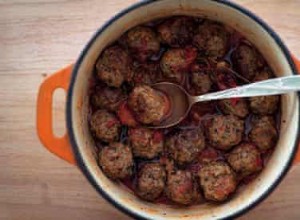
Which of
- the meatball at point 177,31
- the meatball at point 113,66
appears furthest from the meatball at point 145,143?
the meatball at point 177,31

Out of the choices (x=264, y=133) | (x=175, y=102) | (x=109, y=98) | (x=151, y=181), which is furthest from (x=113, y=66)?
(x=264, y=133)

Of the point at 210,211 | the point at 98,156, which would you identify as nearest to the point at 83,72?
the point at 98,156

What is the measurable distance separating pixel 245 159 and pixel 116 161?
12.7 inches

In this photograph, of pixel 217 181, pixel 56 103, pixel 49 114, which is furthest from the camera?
pixel 56 103

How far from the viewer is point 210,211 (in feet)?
5.32

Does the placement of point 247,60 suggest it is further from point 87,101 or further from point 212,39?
point 87,101

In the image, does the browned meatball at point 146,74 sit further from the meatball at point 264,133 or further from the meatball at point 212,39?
the meatball at point 264,133

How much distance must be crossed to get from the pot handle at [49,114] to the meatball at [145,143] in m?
0.20

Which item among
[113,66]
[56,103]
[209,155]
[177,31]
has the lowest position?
[56,103]

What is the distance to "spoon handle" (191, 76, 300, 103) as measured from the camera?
1451 millimetres

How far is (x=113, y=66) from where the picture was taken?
1.60 meters

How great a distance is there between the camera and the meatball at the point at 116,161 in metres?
1.61

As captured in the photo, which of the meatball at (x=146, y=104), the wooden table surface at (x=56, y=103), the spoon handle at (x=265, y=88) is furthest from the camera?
the wooden table surface at (x=56, y=103)

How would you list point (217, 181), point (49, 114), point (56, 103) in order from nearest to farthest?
1. point (49, 114)
2. point (217, 181)
3. point (56, 103)
